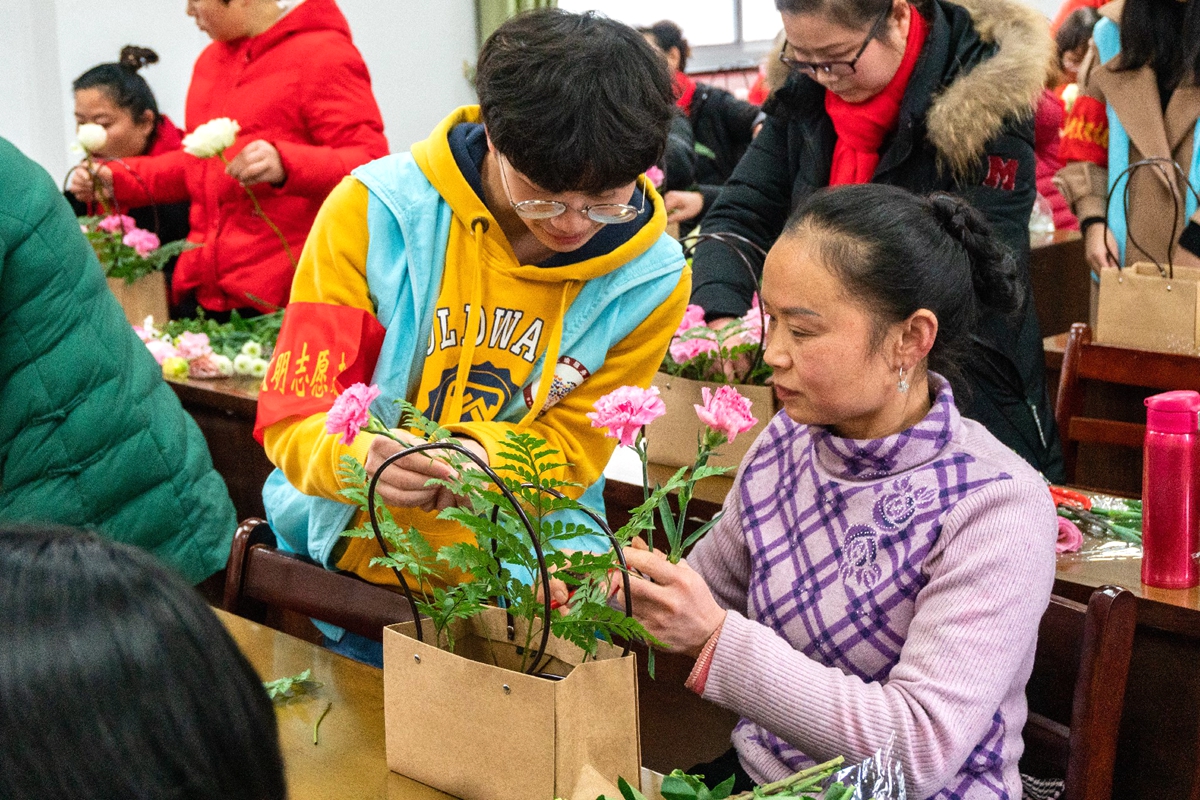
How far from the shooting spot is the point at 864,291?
1451mm

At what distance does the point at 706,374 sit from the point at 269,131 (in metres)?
1.73

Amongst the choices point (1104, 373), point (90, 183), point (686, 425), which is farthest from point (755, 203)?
point (90, 183)

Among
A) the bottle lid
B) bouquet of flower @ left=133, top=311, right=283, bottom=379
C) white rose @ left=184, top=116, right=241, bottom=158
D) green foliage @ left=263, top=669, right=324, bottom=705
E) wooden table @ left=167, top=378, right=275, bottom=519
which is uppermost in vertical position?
white rose @ left=184, top=116, right=241, bottom=158

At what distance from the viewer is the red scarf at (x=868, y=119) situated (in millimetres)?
2328

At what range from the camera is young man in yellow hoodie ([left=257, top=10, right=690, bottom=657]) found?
1.45 meters

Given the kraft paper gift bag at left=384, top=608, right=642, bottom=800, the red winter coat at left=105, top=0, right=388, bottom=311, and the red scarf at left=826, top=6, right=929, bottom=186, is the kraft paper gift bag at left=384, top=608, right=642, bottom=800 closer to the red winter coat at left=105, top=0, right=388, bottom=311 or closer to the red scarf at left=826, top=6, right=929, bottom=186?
the red scarf at left=826, top=6, right=929, bottom=186

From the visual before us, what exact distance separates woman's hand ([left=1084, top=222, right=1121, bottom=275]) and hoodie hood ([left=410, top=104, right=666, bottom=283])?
2080 mm

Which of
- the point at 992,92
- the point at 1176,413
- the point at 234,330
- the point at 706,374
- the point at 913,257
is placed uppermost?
the point at 992,92

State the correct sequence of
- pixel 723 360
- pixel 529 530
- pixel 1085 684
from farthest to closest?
pixel 723 360, pixel 1085 684, pixel 529 530

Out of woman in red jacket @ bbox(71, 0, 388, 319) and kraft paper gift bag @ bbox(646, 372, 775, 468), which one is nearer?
kraft paper gift bag @ bbox(646, 372, 775, 468)

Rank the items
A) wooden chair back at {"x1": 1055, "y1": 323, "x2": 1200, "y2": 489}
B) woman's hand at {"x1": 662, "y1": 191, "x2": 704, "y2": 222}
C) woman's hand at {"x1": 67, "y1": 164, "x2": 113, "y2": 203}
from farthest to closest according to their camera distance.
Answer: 1. woman's hand at {"x1": 662, "y1": 191, "x2": 704, "y2": 222}
2. woman's hand at {"x1": 67, "y1": 164, "x2": 113, "y2": 203}
3. wooden chair back at {"x1": 1055, "y1": 323, "x2": 1200, "y2": 489}

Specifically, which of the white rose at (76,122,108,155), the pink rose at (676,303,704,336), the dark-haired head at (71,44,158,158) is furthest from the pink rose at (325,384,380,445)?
the dark-haired head at (71,44,158,158)

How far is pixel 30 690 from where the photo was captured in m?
0.56

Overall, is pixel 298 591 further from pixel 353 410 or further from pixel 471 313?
pixel 353 410
